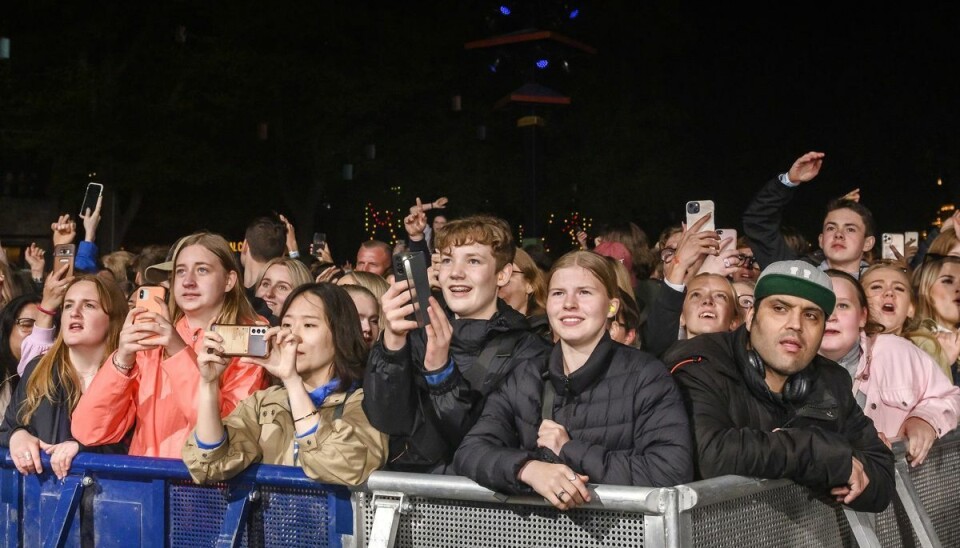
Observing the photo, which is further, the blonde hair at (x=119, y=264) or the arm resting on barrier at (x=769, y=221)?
the blonde hair at (x=119, y=264)

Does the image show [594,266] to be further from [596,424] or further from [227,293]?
[227,293]

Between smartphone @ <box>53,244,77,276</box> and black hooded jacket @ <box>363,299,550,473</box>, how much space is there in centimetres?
407

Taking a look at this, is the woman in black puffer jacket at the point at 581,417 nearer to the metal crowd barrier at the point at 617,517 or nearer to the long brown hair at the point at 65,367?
the metal crowd barrier at the point at 617,517

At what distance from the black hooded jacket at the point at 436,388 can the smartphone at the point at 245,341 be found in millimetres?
445

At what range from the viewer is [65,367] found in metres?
5.41

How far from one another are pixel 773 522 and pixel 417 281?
1.49 metres

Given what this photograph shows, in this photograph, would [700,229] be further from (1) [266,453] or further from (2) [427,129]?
(2) [427,129]

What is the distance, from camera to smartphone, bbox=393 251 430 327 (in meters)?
3.87

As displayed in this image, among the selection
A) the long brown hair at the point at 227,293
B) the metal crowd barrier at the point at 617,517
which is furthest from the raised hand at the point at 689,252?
the long brown hair at the point at 227,293

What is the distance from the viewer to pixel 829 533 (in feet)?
13.5

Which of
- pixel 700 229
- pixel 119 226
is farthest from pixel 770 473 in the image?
pixel 119 226

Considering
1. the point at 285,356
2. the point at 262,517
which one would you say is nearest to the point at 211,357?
the point at 285,356

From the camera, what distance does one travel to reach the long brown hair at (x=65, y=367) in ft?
17.4

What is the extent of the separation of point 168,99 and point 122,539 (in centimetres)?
2308
